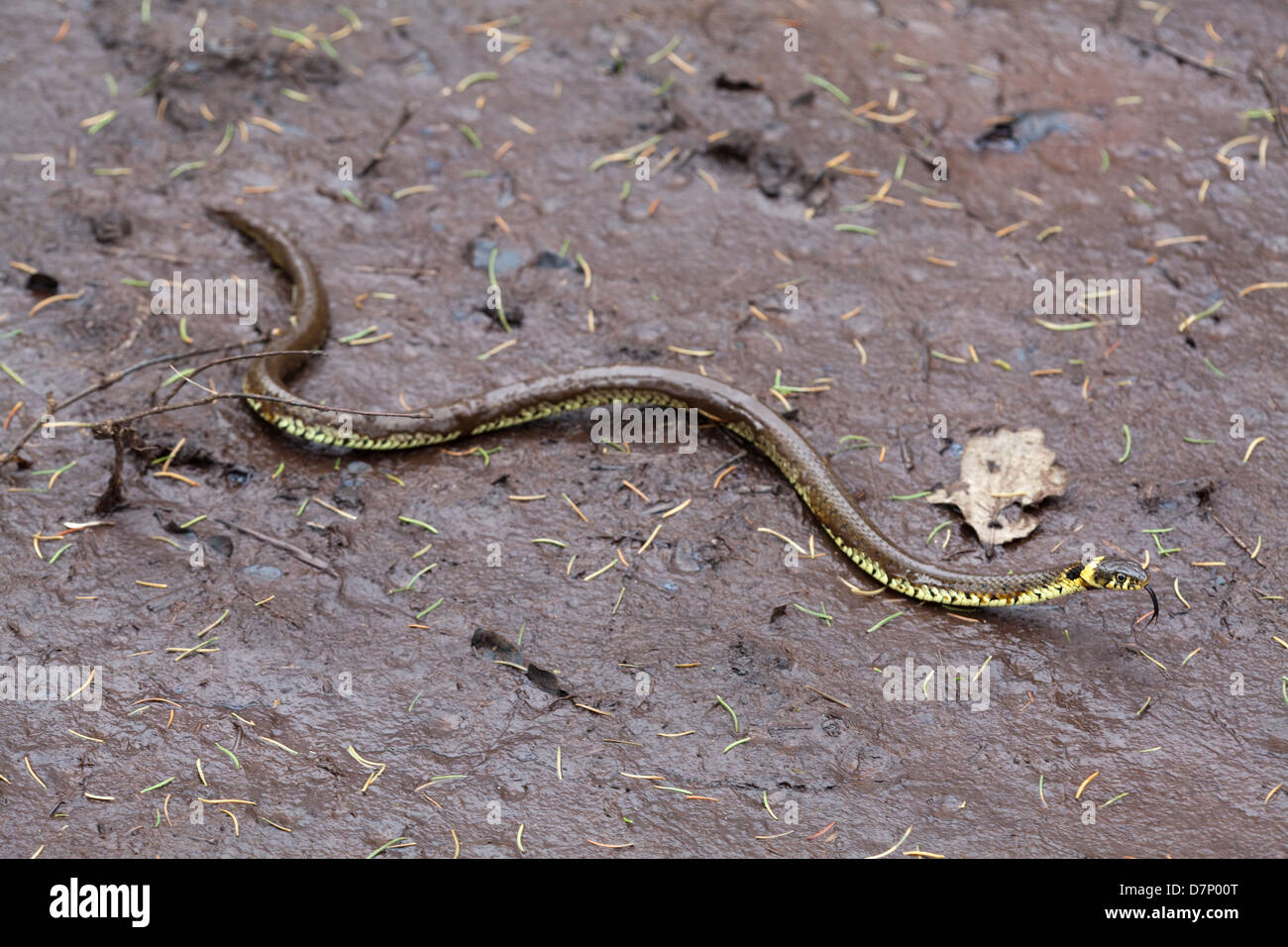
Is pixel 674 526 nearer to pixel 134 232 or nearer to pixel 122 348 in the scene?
pixel 122 348

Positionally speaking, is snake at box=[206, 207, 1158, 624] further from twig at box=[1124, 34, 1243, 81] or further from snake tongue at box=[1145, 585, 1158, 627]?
twig at box=[1124, 34, 1243, 81]

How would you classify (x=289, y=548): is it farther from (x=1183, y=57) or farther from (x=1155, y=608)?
(x=1183, y=57)

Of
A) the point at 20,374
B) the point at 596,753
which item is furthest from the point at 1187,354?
the point at 20,374

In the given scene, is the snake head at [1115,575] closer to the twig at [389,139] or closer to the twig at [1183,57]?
the twig at [1183,57]

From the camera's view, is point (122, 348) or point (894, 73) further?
point (894, 73)

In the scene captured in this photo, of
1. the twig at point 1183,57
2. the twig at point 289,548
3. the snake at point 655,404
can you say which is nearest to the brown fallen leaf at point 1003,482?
the snake at point 655,404

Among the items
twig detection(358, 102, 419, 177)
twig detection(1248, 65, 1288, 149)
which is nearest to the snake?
twig detection(358, 102, 419, 177)

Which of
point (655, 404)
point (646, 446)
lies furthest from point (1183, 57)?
point (646, 446)
